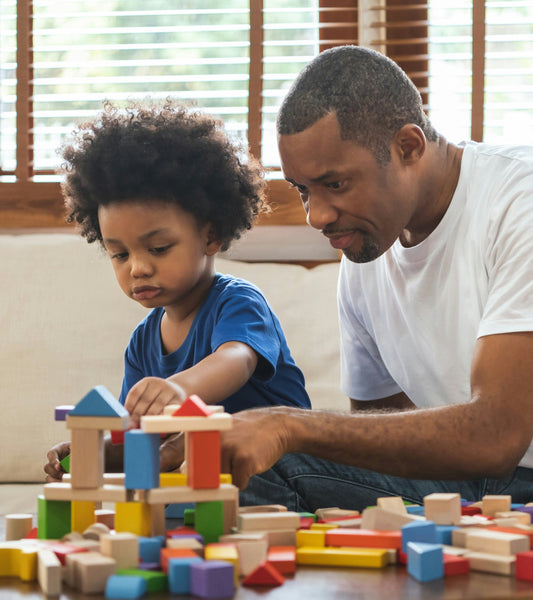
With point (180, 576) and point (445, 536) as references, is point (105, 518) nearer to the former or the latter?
point (180, 576)

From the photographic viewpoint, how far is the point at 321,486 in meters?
1.26

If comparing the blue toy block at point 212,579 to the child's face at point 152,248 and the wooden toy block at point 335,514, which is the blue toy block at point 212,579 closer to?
the wooden toy block at point 335,514

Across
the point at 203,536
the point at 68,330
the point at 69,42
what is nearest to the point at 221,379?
the point at 203,536

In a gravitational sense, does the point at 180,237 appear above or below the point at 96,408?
above

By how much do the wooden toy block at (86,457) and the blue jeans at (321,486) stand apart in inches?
17.2

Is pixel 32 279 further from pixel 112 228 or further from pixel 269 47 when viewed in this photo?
pixel 269 47

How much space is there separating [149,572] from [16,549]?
0.15 m

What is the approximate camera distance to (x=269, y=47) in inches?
97.3

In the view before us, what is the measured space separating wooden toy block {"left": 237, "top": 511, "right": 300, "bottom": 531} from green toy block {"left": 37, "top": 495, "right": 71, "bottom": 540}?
0.18 meters

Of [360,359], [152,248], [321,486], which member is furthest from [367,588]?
[360,359]

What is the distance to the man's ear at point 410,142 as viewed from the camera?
1430 mm

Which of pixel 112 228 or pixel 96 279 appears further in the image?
pixel 96 279

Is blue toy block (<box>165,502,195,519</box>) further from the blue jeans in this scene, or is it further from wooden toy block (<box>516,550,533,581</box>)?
wooden toy block (<box>516,550,533,581</box>)

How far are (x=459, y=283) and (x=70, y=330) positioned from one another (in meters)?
1.00
